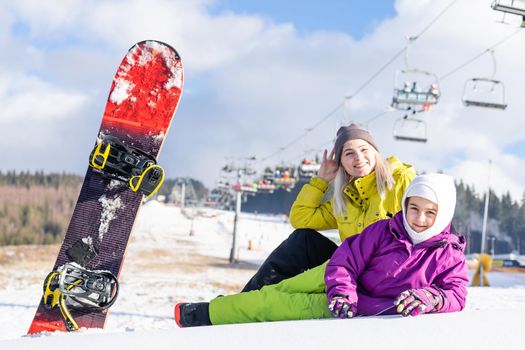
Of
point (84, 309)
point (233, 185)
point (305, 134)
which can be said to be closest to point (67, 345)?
point (84, 309)

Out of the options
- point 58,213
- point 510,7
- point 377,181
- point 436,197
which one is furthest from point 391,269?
point 58,213

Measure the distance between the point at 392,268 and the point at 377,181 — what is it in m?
0.65

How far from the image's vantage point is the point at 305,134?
24.9m

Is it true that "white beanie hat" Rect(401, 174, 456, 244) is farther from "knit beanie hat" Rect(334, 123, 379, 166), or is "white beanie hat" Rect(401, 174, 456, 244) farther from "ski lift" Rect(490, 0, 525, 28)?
"ski lift" Rect(490, 0, 525, 28)

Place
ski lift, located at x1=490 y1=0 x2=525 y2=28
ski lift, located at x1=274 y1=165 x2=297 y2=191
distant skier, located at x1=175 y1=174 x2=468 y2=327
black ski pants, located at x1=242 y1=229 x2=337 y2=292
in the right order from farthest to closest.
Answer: ski lift, located at x1=274 y1=165 x2=297 y2=191, ski lift, located at x1=490 y1=0 x2=525 y2=28, black ski pants, located at x1=242 y1=229 x2=337 y2=292, distant skier, located at x1=175 y1=174 x2=468 y2=327

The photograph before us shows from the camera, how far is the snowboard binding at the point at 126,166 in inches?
121

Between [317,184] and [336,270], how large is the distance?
846mm

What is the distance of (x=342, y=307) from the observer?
191 cm

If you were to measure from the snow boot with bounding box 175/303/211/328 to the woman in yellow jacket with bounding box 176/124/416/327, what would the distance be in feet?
1.42

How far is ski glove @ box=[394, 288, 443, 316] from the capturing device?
174 centimetres

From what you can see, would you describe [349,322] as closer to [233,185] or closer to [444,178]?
[444,178]

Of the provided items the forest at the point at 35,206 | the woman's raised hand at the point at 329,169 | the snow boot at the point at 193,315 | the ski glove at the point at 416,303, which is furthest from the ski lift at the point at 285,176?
the ski glove at the point at 416,303

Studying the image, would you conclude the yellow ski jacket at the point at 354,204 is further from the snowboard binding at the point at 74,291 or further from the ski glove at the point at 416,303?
the snowboard binding at the point at 74,291

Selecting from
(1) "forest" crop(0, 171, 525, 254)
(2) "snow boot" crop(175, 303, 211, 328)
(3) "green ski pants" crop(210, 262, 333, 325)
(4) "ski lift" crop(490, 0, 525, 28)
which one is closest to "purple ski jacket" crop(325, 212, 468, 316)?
(3) "green ski pants" crop(210, 262, 333, 325)
